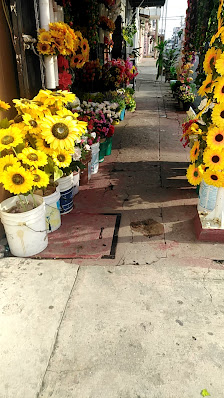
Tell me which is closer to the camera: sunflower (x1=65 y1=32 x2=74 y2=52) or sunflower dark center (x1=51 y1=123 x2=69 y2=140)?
sunflower dark center (x1=51 y1=123 x2=69 y2=140)

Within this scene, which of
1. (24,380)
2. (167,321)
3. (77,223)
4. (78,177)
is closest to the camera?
(24,380)

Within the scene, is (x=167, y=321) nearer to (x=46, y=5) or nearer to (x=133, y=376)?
(x=133, y=376)

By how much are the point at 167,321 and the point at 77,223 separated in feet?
6.40

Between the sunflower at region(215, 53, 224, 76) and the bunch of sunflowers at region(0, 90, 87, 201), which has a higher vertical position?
the sunflower at region(215, 53, 224, 76)

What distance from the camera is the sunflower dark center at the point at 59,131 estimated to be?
314cm

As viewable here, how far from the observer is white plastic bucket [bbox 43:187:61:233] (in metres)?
3.69

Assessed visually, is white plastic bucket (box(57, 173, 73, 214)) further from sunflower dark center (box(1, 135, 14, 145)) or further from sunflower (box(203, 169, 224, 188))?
sunflower (box(203, 169, 224, 188))

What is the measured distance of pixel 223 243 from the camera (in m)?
3.72

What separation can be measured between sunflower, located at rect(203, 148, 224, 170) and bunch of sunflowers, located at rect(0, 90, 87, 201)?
4.60ft

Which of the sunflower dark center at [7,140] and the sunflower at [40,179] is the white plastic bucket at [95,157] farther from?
the sunflower dark center at [7,140]

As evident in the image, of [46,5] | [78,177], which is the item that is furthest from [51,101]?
[78,177]

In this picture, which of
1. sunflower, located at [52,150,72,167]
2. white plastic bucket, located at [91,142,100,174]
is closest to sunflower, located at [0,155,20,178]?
sunflower, located at [52,150,72,167]

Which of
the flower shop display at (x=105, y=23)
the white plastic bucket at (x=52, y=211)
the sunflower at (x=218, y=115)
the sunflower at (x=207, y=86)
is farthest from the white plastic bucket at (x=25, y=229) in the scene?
the flower shop display at (x=105, y=23)

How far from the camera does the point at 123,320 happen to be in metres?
2.62
